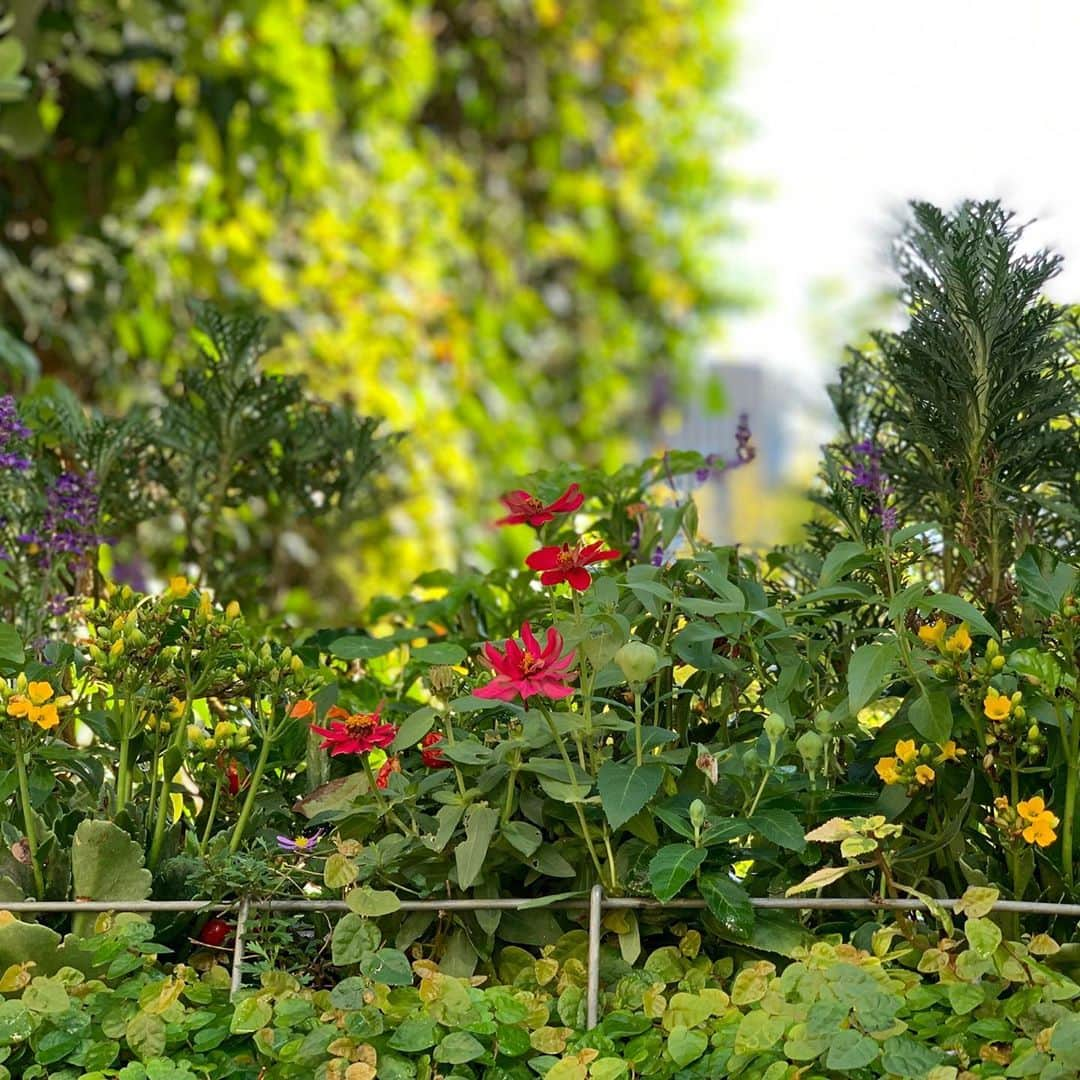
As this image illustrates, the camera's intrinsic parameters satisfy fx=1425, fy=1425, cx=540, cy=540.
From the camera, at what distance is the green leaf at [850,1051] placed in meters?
0.88

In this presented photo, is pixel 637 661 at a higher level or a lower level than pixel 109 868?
higher

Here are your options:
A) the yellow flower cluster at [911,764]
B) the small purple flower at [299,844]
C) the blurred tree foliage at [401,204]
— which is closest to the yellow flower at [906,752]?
the yellow flower cluster at [911,764]

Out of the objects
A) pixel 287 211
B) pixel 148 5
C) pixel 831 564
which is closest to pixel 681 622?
pixel 831 564

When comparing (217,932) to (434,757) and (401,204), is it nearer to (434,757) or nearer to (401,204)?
(434,757)

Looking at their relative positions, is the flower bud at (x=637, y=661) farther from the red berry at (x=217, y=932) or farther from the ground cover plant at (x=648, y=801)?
the red berry at (x=217, y=932)

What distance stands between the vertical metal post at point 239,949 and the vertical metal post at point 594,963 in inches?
9.9

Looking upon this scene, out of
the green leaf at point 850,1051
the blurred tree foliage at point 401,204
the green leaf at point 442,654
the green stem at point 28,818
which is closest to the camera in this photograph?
the green leaf at point 850,1051

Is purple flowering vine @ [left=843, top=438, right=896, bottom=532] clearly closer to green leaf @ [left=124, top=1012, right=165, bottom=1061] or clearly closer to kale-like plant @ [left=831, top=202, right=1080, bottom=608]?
kale-like plant @ [left=831, top=202, right=1080, bottom=608]

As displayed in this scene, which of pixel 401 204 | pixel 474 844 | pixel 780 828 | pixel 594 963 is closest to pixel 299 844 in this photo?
pixel 474 844

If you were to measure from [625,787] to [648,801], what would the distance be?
0.11 feet

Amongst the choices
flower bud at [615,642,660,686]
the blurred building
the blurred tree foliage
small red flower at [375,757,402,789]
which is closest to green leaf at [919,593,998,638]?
flower bud at [615,642,660,686]

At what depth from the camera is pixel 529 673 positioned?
3.18ft

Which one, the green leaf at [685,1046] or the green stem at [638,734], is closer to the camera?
the green leaf at [685,1046]

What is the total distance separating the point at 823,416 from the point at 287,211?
219 cm
